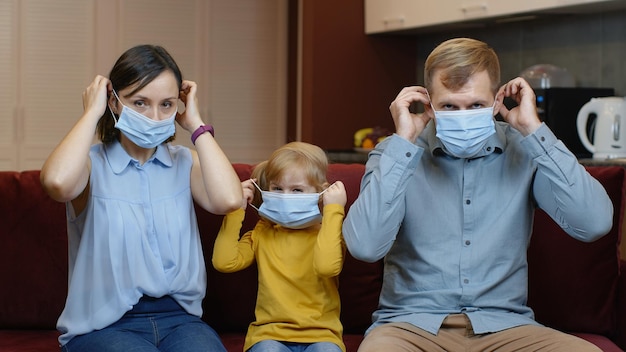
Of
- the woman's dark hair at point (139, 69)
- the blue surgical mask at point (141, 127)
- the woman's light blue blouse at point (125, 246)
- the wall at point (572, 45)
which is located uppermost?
the wall at point (572, 45)

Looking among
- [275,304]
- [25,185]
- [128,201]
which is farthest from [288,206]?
[25,185]

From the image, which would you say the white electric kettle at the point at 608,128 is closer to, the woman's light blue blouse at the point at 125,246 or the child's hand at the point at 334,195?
the child's hand at the point at 334,195

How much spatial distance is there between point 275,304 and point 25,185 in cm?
77

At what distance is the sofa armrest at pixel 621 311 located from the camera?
2.38 m

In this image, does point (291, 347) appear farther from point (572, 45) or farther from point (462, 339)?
point (572, 45)

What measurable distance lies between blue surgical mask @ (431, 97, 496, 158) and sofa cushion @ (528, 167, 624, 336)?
18.0 inches

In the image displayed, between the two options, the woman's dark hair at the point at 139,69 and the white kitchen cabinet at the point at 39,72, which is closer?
the woman's dark hair at the point at 139,69

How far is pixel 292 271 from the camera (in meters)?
2.22

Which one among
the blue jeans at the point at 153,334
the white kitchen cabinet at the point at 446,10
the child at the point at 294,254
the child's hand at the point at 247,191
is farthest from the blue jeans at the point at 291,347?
the white kitchen cabinet at the point at 446,10

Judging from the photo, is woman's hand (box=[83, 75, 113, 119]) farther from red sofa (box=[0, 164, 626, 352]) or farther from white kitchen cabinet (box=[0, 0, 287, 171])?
white kitchen cabinet (box=[0, 0, 287, 171])

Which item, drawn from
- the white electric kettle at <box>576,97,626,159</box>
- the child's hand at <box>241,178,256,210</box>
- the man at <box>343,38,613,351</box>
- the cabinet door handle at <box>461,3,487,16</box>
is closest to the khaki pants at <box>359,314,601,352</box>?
the man at <box>343,38,613,351</box>

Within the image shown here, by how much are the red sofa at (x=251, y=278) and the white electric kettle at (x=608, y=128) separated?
121cm

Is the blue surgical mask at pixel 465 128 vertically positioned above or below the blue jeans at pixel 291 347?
above

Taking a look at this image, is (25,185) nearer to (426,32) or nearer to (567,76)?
(567,76)
